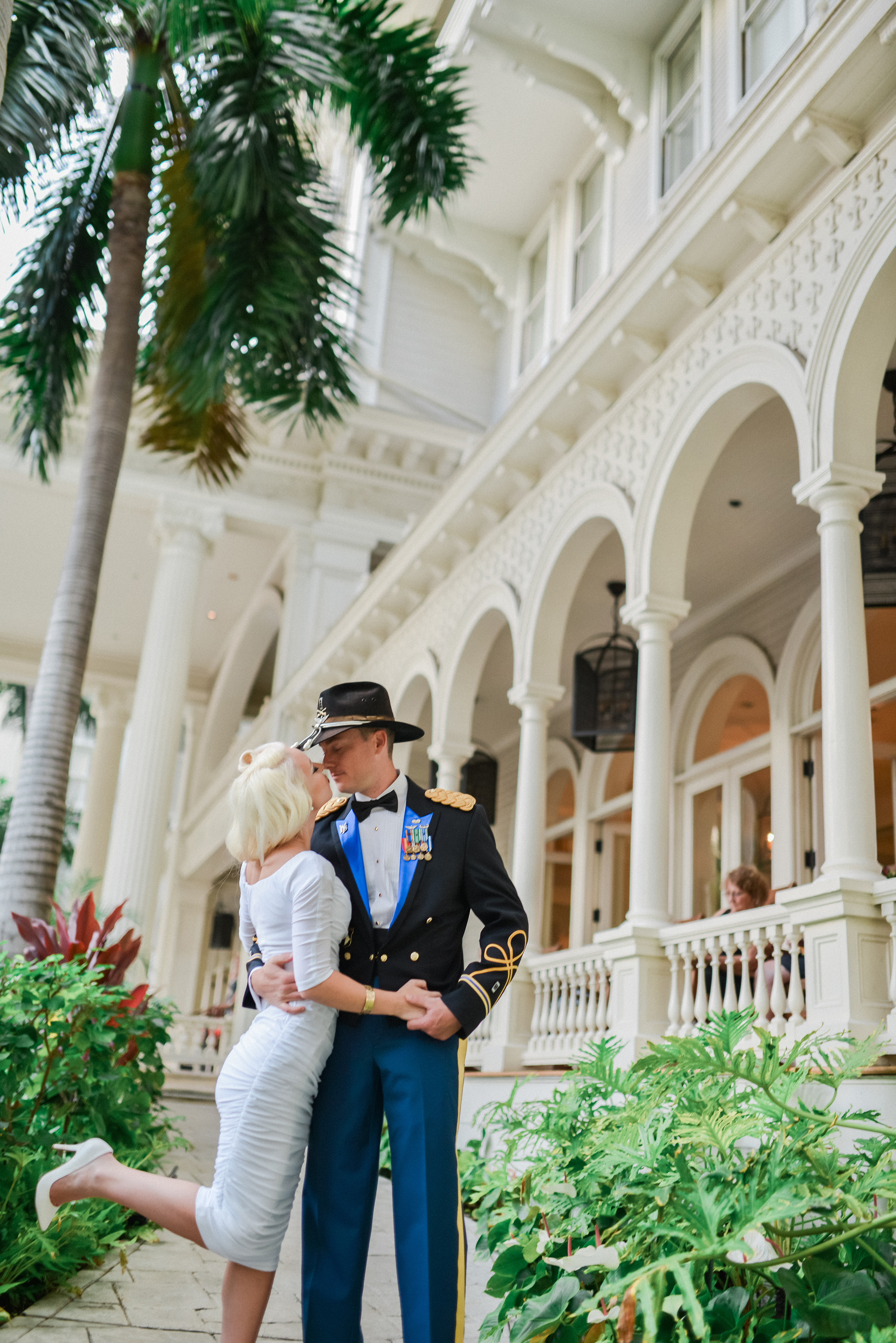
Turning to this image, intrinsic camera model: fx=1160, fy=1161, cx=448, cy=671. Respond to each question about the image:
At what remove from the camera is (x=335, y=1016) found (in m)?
2.57

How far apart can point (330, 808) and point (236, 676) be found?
846 inches

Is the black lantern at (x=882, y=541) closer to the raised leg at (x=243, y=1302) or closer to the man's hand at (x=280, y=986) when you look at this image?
the man's hand at (x=280, y=986)

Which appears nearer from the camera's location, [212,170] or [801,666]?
[212,170]

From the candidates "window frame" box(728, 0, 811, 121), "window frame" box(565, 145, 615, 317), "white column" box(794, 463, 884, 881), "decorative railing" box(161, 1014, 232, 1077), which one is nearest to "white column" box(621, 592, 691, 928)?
"white column" box(794, 463, 884, 881)

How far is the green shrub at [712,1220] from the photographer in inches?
80.9

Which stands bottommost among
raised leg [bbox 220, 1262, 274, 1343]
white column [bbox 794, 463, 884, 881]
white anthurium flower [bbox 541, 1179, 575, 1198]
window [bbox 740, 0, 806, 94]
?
raised leg [bbox 220, 1262, 274, 1343]

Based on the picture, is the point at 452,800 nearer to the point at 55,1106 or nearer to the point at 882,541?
the point at 55,1106

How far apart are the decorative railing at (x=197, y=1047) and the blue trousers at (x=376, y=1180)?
14829 millimetres

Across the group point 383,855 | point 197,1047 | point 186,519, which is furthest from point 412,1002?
point 197,1047

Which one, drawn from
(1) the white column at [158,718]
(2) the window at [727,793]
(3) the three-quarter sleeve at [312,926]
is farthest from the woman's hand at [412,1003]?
(1) the white column at [158,718]

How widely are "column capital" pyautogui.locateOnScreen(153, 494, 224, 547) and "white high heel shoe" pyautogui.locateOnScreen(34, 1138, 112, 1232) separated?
52.2 ft

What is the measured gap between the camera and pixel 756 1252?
7.62ft

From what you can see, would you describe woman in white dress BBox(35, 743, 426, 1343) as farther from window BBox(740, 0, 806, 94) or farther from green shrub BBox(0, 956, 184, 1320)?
window BBox(740, 0, 806, 94)

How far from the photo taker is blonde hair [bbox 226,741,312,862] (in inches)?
101
